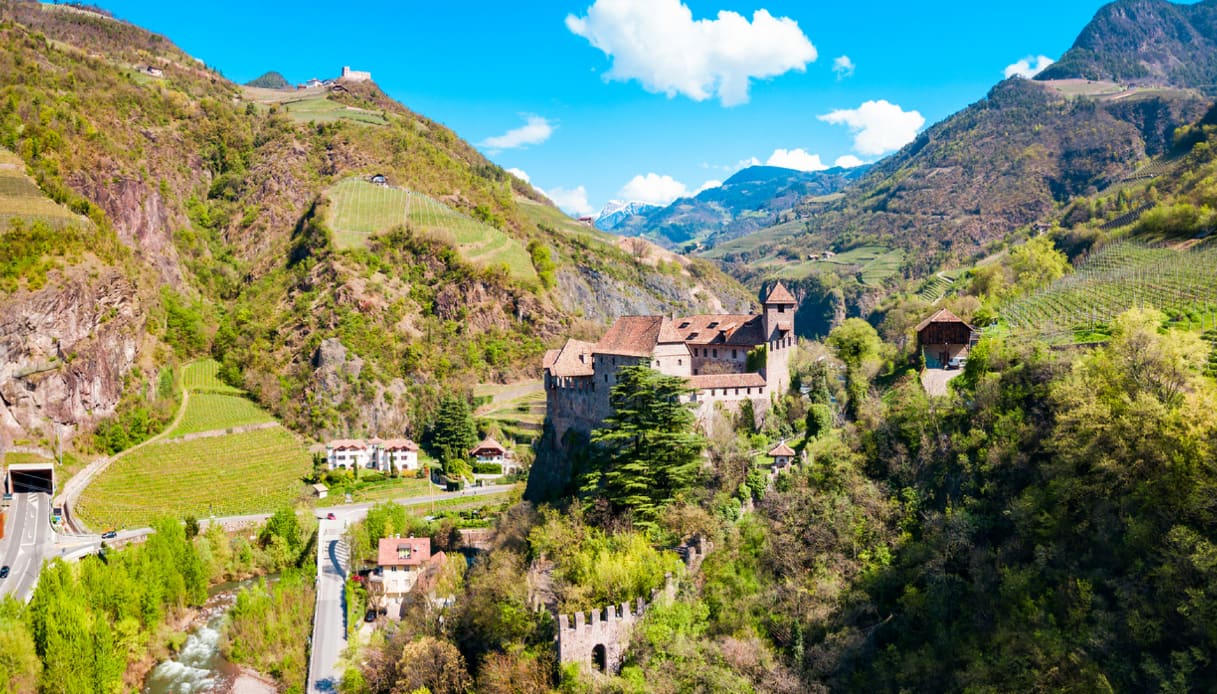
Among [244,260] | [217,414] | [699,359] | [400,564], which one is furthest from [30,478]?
[244,260]

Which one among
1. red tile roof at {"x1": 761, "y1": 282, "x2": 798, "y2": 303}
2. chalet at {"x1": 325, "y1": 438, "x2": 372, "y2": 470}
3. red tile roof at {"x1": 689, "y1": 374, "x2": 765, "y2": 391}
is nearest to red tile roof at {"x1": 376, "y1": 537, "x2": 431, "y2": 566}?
red tile roof at {"x1": 689, "y1": 374, "x2": 765, "y2": 391}

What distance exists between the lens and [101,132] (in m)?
113

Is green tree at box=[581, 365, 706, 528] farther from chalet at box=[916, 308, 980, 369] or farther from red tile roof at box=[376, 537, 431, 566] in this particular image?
red tile roof at box=[376, 537, 431, 566]

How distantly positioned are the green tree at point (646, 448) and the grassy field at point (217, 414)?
198 ft

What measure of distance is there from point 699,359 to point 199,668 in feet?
125

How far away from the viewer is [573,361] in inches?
2152

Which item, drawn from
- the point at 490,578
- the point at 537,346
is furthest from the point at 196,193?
the point at 490,578

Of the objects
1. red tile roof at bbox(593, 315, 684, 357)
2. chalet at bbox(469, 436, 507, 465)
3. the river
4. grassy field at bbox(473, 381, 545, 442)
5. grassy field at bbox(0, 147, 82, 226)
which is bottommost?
the river

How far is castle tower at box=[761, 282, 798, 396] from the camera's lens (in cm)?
4788

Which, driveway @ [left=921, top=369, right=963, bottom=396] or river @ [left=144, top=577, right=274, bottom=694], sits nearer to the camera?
driveway @ [left=921, top=369, right=963, bottom=396]

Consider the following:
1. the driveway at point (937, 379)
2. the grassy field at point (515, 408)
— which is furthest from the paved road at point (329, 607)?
the driveway at point (937, 379)

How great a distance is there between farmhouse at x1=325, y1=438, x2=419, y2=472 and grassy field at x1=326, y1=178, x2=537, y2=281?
39278 mm

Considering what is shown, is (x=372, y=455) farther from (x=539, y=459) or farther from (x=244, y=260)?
(x=244, y=260)

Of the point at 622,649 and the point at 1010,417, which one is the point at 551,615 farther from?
the point at 1010,417
